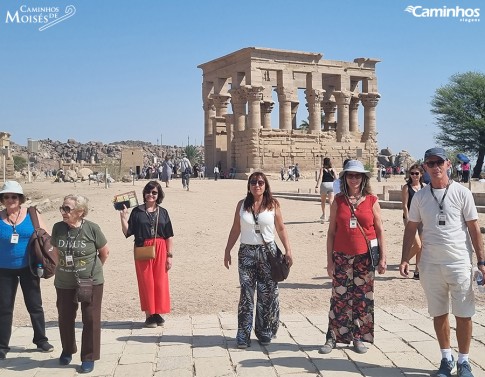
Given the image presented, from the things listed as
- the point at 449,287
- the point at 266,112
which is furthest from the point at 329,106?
the point at 449,287

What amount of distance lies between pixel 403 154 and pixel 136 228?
187ft

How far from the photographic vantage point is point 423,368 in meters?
4.95

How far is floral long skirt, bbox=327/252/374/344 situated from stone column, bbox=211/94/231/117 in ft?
121

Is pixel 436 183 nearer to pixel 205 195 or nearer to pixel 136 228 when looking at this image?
pixel 136 228

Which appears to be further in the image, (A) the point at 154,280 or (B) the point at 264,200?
(A) the point at 154,280

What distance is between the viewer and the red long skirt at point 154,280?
21.0ft

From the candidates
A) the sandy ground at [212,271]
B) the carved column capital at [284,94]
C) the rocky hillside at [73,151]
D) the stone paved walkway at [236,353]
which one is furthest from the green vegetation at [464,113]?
the rocky hillside at [73,151]

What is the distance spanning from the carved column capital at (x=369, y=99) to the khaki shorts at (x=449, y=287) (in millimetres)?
40196

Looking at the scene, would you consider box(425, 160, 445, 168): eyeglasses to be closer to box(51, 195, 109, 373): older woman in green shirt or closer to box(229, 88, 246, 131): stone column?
box(51, 195, 109, 373): older woman in green shirt

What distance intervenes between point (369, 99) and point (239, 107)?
11694mm

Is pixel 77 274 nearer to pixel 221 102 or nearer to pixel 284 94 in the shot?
pixel 284 94

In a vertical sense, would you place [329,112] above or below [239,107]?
above

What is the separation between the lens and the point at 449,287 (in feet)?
15.3

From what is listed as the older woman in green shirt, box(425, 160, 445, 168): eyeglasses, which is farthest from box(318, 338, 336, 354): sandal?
the older woman in green shirt
